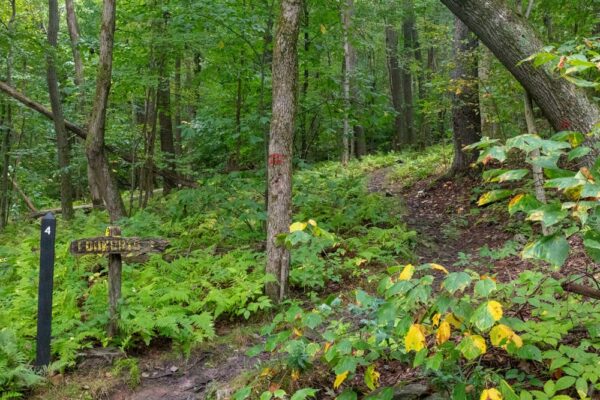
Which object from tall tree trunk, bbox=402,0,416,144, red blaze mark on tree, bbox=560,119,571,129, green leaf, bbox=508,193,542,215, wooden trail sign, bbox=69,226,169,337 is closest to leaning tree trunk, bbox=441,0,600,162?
red blaze mark on tree, bbox=560,119,571,129

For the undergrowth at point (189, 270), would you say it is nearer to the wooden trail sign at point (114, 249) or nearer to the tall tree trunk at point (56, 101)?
the wooden trail sign at point (114, 249)

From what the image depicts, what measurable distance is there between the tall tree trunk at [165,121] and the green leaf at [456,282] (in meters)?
8.48

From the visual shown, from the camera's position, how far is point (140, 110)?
13.2 meters

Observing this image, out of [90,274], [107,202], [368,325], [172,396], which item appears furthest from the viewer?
[107,202]

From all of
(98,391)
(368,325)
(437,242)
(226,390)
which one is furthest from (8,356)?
(437,242)

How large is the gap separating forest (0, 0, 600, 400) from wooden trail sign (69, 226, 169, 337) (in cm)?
2

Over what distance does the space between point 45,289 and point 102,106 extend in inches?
183

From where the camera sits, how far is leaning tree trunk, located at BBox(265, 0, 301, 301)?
579 centimetres

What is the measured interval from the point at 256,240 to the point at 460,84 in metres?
4.73

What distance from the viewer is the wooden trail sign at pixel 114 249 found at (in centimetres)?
465

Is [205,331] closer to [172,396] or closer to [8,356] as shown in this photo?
[172,396]

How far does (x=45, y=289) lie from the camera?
4.51m

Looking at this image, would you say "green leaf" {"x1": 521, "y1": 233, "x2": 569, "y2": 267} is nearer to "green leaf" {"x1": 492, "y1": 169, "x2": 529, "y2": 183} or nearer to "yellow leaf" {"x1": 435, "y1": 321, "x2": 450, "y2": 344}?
"green leaf" {"x1": 492, "y1": 169, "x2": 529, "y2": 183}

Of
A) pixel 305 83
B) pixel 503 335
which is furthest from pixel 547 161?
pixel 305 83
